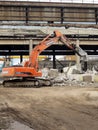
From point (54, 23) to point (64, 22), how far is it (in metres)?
2.42

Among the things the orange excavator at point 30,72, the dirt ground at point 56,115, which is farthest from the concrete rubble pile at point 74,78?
the dirt ground at point 56,115

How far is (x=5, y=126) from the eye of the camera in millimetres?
10617

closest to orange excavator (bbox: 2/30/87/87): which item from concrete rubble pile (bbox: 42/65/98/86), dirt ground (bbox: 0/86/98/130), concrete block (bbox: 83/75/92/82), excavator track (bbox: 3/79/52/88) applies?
excavator track (bbox: 3/79/52/88)

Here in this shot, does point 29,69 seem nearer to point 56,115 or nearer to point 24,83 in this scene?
point 24,83

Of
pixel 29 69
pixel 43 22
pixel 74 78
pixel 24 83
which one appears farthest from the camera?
pixel 43 22

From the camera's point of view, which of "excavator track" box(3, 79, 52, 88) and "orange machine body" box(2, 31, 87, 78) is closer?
"orange machine body" box(2, 31, 87, 78)

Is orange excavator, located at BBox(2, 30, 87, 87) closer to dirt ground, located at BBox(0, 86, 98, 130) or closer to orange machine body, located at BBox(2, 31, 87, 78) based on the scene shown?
orange machine body, located at BBox(2, 31, 87, 78)

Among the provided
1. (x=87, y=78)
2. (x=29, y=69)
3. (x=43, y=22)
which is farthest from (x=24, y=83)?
(x=43, y=22)

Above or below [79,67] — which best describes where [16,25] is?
above

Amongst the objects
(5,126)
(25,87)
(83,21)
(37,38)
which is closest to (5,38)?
(37,38)

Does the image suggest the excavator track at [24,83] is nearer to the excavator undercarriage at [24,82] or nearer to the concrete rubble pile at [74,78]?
the excavator undercarriage at [24,82]

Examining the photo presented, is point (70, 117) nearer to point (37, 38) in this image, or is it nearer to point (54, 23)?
point (37, 38)

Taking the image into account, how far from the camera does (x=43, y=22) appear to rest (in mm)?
64938

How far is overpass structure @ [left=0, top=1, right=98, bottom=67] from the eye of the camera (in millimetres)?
57469
